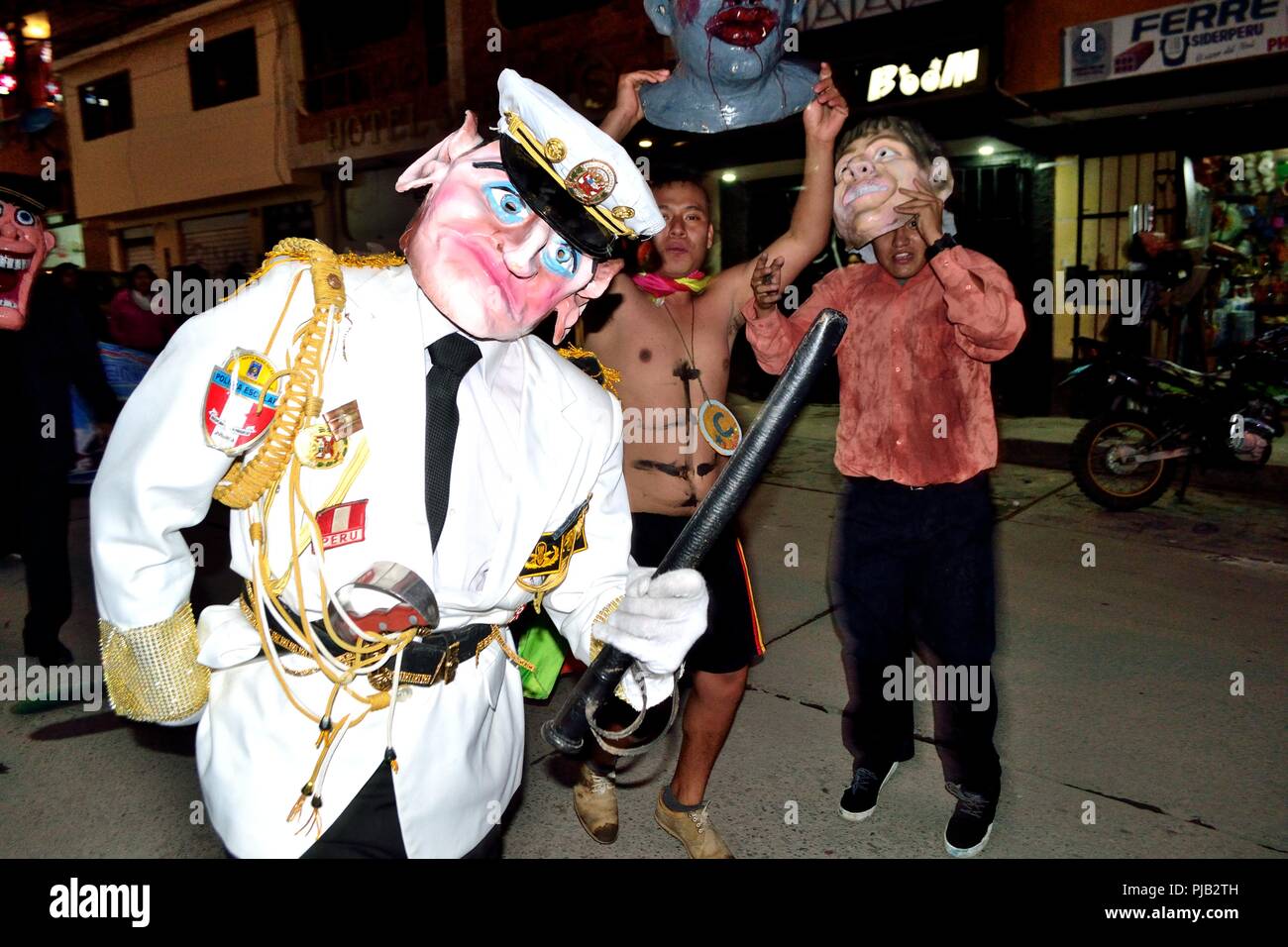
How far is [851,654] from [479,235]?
1.98 m

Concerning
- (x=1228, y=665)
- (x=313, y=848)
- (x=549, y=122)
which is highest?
(x=549, y=122)

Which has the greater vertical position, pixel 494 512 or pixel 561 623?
pixel 494 512

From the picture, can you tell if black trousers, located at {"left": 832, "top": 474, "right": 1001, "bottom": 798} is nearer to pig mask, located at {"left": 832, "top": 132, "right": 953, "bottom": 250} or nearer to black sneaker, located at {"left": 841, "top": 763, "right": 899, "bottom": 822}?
black sneaker, located at {"left": 841, "top": 763, "right": 899, "bottom": 822}

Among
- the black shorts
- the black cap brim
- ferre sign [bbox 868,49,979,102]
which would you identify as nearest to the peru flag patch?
the black cap brim

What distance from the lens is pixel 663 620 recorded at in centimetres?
151

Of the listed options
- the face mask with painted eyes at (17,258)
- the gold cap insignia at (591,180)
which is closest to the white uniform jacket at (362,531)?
the gold cap insignia at (591,180)

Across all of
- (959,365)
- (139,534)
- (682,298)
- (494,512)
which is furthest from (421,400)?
(959,365)

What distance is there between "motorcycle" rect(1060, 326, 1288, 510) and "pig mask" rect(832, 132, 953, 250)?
15.1 feet

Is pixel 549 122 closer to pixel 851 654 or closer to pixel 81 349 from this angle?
pixel 851 654

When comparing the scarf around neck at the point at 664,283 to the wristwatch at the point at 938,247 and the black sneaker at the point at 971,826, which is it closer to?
the wristwatch at the point at 938,247

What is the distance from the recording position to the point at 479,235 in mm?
1571

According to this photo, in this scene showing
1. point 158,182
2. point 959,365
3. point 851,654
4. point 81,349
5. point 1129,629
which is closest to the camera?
point 959,365

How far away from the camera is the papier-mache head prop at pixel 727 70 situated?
8.32 ft

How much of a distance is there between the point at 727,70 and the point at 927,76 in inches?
293
